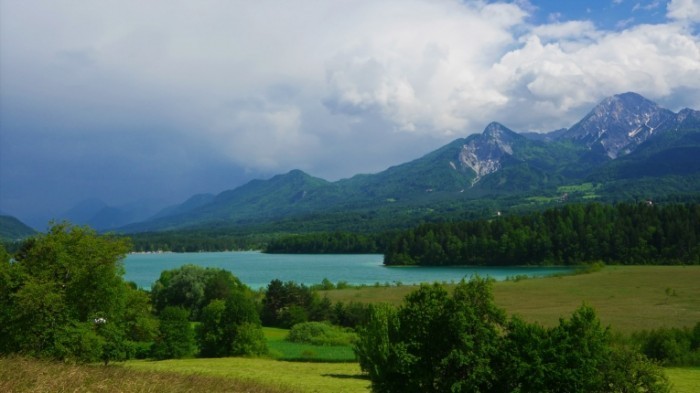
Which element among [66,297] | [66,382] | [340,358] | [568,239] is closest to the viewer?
[66,382]

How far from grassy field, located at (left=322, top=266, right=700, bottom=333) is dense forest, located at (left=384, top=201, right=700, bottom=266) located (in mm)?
21539

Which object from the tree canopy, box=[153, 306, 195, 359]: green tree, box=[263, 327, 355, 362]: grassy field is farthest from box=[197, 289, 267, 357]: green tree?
the tree canopy

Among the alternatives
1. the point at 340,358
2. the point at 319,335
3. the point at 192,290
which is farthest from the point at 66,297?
the point at 192,290

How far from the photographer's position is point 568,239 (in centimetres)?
12838

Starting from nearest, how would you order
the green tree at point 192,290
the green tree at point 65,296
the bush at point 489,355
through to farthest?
the bush at point 489,355 → the green tree at point 65,296 → the green tree at point 192,290

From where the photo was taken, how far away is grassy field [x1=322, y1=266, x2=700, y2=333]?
49375 mm

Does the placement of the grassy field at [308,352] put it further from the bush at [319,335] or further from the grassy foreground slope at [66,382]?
the grassy foreground slope at [66,382]

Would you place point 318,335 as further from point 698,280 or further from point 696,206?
point 696,206

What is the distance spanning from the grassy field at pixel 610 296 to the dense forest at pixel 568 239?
70.7 feet

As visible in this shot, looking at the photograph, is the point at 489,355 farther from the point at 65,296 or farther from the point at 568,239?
the point at 568,239

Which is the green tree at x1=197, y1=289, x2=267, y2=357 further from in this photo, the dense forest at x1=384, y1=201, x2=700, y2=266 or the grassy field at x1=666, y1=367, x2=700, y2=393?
the dense forest at x1=384, y1=201, x2=700, y2=266

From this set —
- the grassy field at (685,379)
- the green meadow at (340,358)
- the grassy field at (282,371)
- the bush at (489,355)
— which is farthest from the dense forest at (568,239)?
the bush at (489,355)

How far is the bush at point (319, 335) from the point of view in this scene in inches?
1897

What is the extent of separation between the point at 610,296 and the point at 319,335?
36.7 metres
